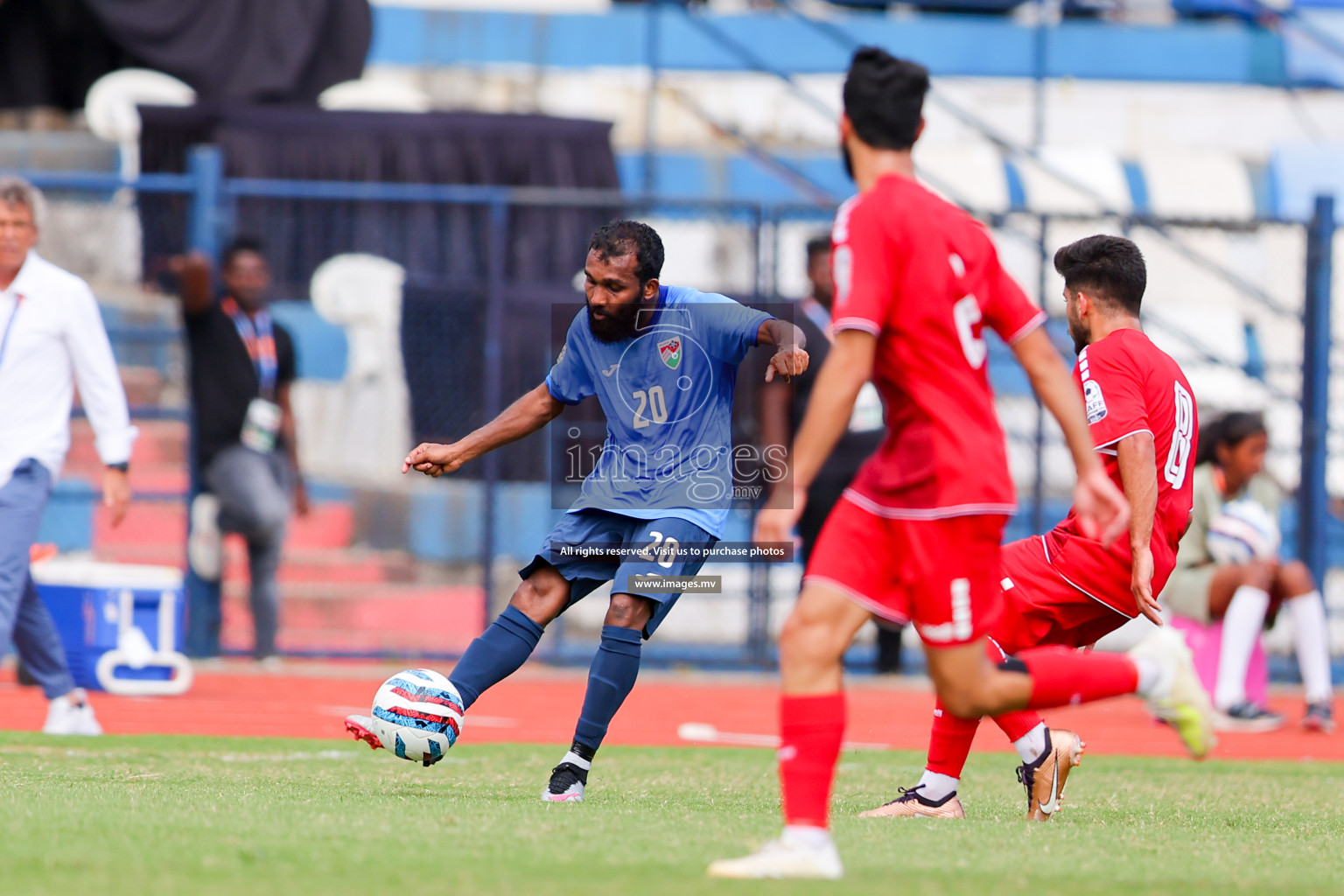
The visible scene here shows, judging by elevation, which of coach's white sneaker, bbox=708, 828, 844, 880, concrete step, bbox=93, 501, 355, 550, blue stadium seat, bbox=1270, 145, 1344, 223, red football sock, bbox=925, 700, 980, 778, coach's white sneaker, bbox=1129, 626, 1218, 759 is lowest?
concrete step, bbox=93, 501, 355, 550

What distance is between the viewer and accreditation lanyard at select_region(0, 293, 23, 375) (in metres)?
7.77

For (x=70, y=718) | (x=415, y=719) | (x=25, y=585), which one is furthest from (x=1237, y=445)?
(x=25, y=585)

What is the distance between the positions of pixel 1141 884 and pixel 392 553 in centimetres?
967

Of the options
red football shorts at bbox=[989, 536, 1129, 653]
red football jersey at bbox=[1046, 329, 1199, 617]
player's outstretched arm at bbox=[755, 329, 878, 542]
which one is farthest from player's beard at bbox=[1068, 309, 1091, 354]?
player's outstretched arm at bbox=[755, 329, 878, 542]

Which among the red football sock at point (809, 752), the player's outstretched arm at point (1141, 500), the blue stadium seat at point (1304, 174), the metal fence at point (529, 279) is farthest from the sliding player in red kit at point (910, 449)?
the blue stadium seat at point (1304, 174)

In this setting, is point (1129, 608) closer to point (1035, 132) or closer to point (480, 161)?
point (480, 161)

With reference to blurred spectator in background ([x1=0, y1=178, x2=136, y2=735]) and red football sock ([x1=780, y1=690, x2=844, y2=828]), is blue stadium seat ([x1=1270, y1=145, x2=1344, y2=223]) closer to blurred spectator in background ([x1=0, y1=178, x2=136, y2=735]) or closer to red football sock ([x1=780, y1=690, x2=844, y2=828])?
blurred spectator in background ([x1=0, y1=178, x2=136, y2=735])

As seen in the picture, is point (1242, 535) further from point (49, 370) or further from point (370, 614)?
point (49, 370)

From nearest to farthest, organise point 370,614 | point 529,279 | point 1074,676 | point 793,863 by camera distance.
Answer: point 793,863, point 1074,676, point 370,614, point 529,279

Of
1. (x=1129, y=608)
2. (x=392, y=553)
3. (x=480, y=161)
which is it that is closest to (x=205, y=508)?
(x=392, y=553)

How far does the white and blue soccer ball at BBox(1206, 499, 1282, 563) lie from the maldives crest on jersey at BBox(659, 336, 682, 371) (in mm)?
5518

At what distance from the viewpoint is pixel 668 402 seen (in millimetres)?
6426

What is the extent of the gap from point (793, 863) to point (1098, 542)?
7.49 ft

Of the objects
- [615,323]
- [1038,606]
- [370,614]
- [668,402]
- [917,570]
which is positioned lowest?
[370,614]
